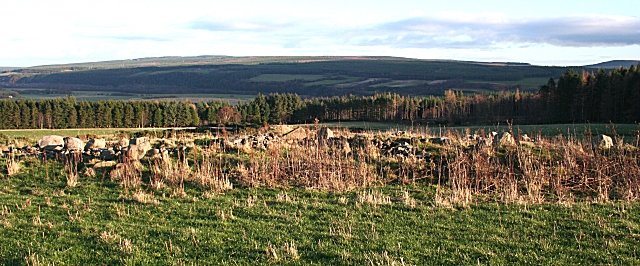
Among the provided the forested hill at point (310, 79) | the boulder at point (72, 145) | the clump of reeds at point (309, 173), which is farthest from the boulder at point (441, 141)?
the forested hill at point (310, 79)

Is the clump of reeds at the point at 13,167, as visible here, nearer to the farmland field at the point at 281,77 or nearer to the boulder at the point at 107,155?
the boulder at the point at 107,155

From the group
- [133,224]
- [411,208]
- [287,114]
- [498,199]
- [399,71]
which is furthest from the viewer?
[399,71]

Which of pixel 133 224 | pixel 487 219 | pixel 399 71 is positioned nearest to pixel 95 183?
pixel 133 224

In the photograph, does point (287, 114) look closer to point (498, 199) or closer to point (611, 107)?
point (611, 107)

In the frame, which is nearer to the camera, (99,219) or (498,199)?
(99,219)

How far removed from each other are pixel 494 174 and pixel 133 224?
26.8 feet

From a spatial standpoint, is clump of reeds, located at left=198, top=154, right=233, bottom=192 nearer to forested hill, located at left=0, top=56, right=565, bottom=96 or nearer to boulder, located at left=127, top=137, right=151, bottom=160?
boulder, located at left=127, top=137, right=151, bottom=160

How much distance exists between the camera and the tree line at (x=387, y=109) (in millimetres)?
48500

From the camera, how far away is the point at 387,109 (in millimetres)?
72812

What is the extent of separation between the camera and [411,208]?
8492 millimetres

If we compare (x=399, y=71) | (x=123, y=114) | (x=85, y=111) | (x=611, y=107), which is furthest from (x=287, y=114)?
(x=399, y=71)

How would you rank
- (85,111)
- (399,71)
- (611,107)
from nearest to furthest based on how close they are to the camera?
(611,107)
(85,111)
(399,71)

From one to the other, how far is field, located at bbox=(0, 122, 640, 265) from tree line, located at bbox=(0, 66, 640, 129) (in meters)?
34.7

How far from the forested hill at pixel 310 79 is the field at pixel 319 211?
100622mm
